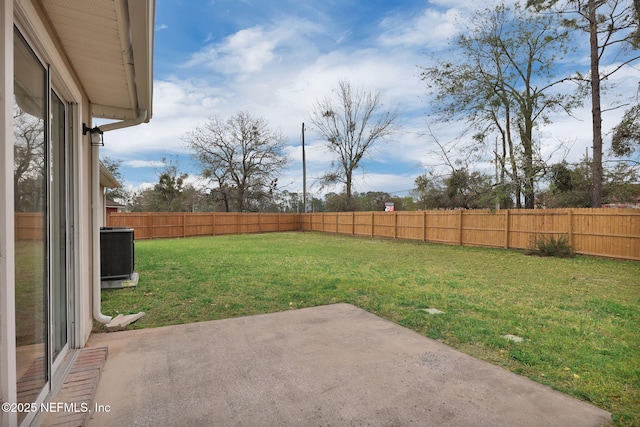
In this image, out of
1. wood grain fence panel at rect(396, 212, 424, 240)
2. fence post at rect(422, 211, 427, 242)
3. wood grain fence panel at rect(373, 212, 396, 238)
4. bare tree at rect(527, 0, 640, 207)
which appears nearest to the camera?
bare tree at rect(527, 0, 640, 207)

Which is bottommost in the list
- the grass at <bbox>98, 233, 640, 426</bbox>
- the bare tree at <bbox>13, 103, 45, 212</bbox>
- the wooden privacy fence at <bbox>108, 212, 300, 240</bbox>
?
the grass at <bbox>98, 233, 640, 426</bbox>

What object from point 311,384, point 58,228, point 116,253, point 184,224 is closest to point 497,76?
point 116,253

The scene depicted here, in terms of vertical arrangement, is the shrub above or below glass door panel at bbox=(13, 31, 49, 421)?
below

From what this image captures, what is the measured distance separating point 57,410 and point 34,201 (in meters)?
1.22

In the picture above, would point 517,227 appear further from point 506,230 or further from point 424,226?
point 424,226

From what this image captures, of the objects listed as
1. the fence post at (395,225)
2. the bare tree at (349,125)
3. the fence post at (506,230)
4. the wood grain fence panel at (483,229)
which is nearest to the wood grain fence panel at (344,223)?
the fence post at (395,225)

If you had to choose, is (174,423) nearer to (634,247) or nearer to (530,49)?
(634,247)

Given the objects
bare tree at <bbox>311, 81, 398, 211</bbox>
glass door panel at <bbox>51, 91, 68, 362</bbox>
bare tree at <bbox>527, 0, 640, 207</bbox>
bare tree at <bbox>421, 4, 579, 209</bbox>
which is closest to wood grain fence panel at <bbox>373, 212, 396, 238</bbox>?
bare tree at <bbox>421, 4, 579, 209</bbox>

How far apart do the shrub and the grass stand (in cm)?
66

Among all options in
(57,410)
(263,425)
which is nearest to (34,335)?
(57,410)

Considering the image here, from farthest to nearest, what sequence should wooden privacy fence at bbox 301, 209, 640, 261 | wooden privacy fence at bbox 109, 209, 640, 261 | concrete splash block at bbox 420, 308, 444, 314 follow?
wooden privacy fence at bbox 109, 209, 640, 261 < wooden privacy fence at bbox 301, 209, 640, 261 < concrete splash block at bbox 420, 308, 444, 314

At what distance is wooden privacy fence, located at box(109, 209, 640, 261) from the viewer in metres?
9.36

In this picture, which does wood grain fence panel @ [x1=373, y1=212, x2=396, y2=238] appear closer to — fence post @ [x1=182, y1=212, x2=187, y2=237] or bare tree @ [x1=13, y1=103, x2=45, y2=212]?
fence post @ [x1=182, y1=212, x2=187, y2=237]

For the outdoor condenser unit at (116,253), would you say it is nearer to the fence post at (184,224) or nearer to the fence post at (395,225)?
the fence post at (395,225)
